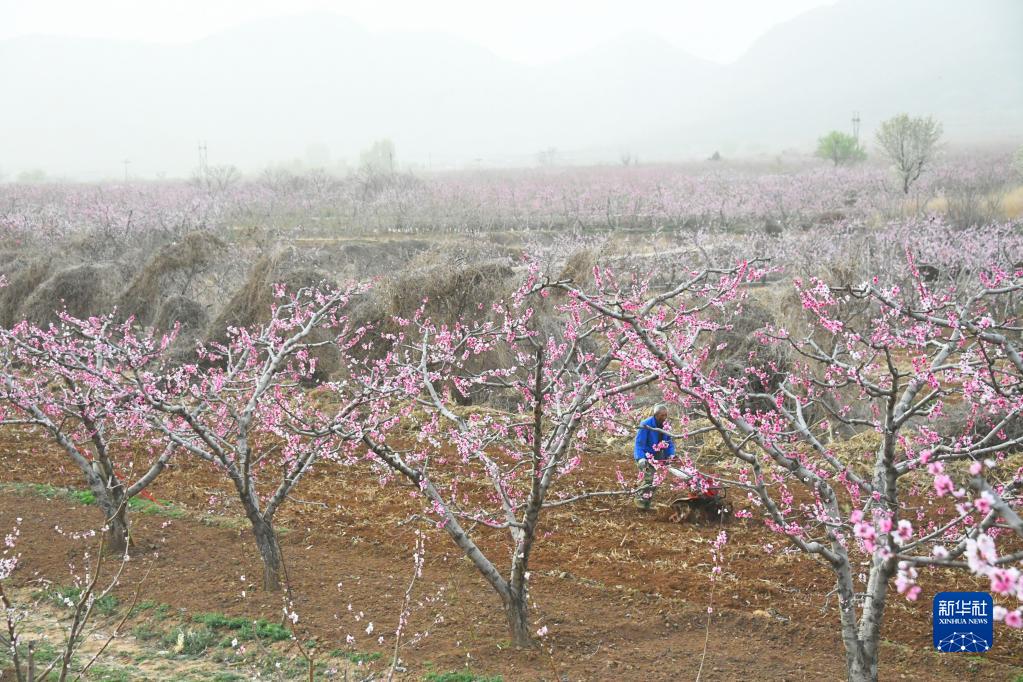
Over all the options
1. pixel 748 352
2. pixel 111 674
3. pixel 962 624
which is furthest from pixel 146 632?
pixel 748 352

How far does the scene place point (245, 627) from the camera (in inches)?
251

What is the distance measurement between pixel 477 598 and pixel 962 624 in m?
3.34

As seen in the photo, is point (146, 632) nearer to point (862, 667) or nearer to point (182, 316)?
point (862, 667)

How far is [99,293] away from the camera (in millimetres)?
18641

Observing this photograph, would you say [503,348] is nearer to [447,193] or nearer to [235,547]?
[235,547]

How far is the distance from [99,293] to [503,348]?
9705mm

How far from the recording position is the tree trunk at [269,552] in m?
6.72

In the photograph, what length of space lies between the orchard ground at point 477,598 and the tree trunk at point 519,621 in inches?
3.7

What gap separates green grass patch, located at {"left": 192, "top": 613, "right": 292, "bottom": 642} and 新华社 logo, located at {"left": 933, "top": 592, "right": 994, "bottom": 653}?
4357 millimetres

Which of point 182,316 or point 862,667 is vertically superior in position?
point 182,316

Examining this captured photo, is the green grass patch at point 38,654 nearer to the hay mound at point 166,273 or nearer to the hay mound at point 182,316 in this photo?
the hay mound at point 182,316

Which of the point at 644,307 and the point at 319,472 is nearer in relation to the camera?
the point at 644,307

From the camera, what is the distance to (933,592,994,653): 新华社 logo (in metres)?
5.55

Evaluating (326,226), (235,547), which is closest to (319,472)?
(235,547)
